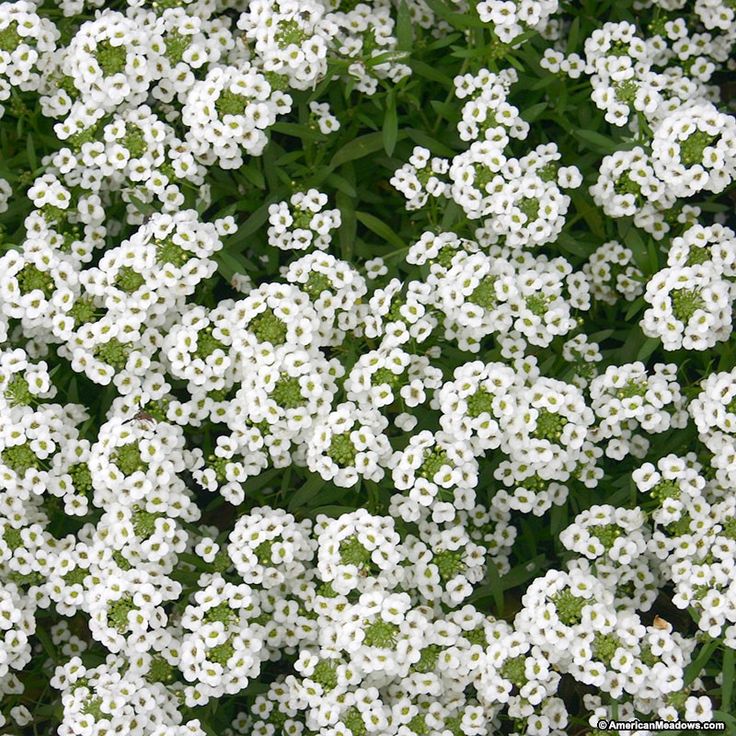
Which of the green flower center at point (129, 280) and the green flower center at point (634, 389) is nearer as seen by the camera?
the green flower center at point (129, 280)

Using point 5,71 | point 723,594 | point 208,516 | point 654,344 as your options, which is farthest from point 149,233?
point 723,594

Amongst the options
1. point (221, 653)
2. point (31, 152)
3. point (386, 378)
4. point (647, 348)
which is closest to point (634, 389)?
point (647, 348)

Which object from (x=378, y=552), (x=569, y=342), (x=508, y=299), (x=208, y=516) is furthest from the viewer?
(x=208, y=516)

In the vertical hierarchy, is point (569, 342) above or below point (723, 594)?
above

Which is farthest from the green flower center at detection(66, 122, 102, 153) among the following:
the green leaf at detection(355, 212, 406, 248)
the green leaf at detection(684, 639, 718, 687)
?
the green leaf at detection(684, 639, 718, 687)

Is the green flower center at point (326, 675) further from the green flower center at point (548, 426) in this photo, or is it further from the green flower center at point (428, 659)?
the green flower center at point (548, 426)

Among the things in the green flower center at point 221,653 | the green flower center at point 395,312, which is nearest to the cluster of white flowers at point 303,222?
the green flower center at point 395,312

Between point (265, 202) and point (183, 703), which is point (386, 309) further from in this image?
point (183, 703)
